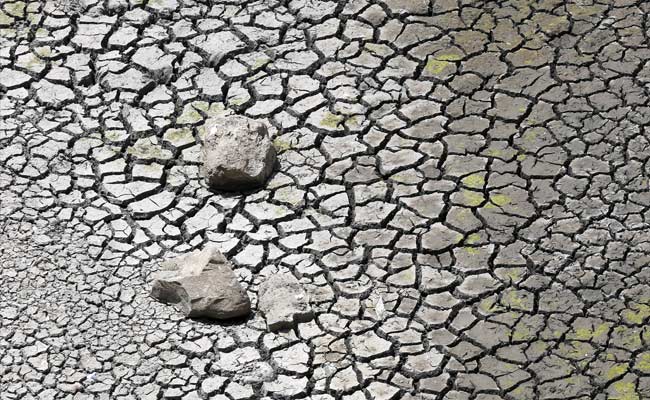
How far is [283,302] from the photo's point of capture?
→ 573cm

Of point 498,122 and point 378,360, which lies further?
point 498,122

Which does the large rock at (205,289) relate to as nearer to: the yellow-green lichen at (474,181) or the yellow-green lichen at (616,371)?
the yellow-green lichen at (474,181)

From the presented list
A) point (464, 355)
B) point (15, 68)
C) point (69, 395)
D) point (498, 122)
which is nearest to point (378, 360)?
point (464, 355)

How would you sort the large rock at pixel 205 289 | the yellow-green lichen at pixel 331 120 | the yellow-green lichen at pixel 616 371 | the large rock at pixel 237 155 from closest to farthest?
the yellow-green lichen at pixel 616 371 < the large rock at pixel 205 289 < the large rock at pixel 237 155 < the yellow-green lichen at pixel 331 120

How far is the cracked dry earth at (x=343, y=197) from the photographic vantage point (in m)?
A: 5.56

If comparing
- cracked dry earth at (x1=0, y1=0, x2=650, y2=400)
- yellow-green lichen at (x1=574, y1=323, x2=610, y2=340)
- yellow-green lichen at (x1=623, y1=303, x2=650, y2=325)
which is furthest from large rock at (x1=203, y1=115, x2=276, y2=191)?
yellow-green lichen at (x1=623, y1=303, x2=650, y2=325)

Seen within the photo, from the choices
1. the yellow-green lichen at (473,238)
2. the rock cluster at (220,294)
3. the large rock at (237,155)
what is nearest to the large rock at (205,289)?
the rock cluster at (220,294)

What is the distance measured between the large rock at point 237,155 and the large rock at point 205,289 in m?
0.57

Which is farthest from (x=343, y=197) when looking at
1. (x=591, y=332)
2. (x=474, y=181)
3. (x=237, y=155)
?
(x=591, y=332)

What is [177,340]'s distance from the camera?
18.4 ft

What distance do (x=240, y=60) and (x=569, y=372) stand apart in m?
2.41

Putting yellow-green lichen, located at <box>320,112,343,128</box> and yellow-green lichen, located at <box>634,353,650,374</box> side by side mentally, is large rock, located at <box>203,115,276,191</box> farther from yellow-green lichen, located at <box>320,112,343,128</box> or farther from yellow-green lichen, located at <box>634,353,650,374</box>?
yellow-green lichen, located at <box>634,353,650,374</box>

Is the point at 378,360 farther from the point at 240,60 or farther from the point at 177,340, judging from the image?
the point at 240,60

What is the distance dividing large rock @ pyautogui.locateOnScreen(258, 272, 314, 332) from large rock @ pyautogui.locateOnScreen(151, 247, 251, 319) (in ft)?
0.28
